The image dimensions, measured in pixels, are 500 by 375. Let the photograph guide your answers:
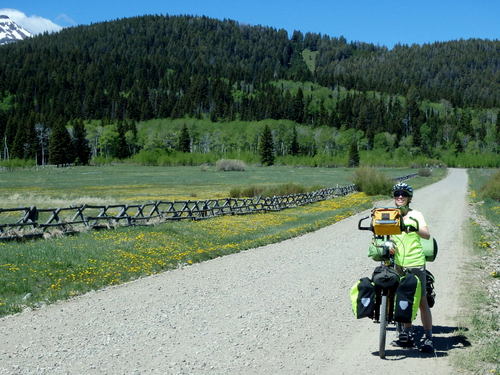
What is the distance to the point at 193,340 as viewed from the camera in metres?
7.82

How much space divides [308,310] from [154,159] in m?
168

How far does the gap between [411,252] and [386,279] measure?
23.2 inches

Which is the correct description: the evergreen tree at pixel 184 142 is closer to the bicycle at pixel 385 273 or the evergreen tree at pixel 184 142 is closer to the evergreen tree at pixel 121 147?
the evergreen tree at pixel 121 147

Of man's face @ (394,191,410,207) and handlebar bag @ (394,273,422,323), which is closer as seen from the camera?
handlebar bag @ (394,273,422,323)

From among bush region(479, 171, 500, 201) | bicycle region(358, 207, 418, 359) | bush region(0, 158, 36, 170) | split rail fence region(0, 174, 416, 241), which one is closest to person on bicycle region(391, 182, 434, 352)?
bicycle region(358, 207, 418, 359)

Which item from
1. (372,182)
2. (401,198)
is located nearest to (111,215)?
(401,198)

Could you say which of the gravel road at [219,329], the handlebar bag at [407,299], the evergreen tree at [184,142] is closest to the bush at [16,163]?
the evergreen tree at [184,142]

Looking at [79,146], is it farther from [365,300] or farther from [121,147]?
[365,300]

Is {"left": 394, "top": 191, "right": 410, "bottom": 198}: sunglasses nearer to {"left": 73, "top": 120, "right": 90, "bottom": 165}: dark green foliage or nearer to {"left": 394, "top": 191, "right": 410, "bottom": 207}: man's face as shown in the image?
{"left": 394, "top": 191, "right": 410, "bottom": 207}: man's face

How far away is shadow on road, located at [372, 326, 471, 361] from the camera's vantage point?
734 cm

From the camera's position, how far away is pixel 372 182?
56188 mm

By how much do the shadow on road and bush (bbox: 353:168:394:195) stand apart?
157 ft

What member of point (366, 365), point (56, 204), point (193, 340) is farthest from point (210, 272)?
point (56, 204)

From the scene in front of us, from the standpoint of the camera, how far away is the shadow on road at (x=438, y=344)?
734 cm
